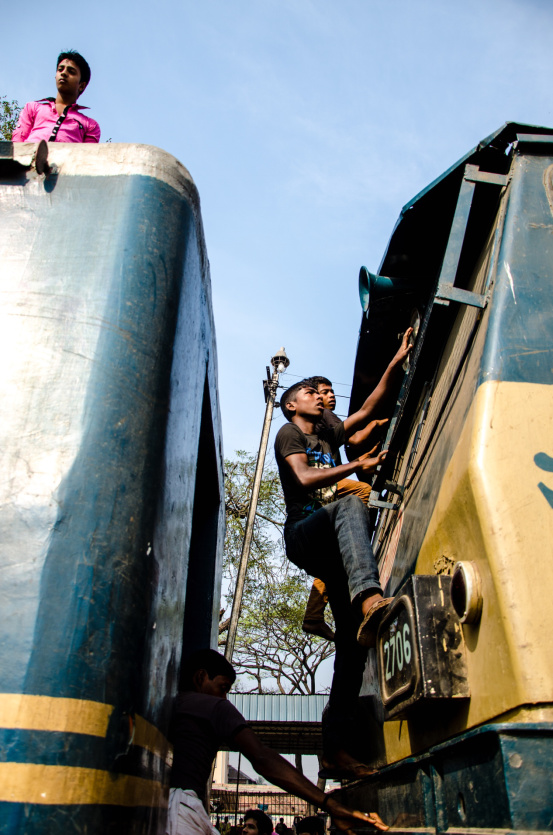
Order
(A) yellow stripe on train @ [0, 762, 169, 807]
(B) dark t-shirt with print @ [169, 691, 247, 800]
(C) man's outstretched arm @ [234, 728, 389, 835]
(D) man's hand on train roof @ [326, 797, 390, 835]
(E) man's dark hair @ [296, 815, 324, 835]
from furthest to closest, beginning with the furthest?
1. (E) man's dark hair @ [296, 815, 324, 835]
2. (B) dark t-shirt with print @ [169, 691, 247, 800]
3. (C) man's outstretched arm @ [234, 728, 389, 835]
4. (D) man's hand on train roof @ [326, 797, 390, 835]
5. (A) yellow stripe on train @ [0, 762, 169, 807]

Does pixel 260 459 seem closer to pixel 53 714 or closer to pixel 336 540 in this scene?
pixel 336 540

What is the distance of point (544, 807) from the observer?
1157 millimetres

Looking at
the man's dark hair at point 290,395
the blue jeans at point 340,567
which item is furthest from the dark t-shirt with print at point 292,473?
the man's dark hair at point 290,395

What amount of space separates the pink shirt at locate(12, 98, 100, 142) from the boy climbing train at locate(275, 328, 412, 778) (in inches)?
70.0

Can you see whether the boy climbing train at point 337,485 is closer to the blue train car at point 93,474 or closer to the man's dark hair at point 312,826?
the blue train car at point 93,474

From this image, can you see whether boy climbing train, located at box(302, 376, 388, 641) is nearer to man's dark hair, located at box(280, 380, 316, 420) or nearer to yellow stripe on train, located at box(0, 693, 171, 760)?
man's dark hair, located at box(280, 380, 316, 420)

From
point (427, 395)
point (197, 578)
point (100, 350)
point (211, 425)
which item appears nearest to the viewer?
point (100, 350)

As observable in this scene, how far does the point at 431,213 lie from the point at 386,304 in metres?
0.67

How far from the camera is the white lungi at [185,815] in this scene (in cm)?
233

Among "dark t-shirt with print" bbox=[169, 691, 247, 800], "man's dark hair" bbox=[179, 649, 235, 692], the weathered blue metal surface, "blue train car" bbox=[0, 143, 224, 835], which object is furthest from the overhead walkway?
the weathered blue metal surface

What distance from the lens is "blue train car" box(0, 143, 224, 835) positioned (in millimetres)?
1593

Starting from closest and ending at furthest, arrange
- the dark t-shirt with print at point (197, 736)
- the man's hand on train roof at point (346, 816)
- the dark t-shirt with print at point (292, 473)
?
the man's hand on train roof at point (346, 816), the dark t-shirt with print at point (197, 736), the dark t-shirt with print at point (292, 473)

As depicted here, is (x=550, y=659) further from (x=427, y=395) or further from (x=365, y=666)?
(x=365, y=666)

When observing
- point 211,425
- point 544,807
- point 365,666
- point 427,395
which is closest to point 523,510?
point 544,807
